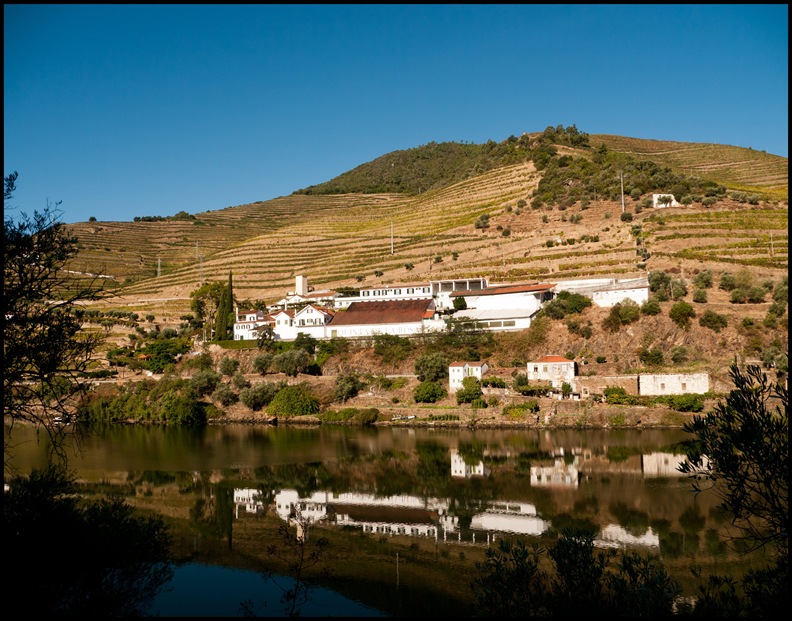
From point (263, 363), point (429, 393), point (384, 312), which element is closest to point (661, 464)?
point (429, 393)

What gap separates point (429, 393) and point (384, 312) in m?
13.3

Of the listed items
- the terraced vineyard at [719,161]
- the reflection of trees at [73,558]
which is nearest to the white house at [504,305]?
the terraced vineyard at [719,161]

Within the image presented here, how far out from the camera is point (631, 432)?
Answer: 3928 centimetres

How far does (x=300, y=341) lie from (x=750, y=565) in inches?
1622

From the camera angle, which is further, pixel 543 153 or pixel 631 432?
pixel 543 153

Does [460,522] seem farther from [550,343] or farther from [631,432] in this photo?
[550,343]

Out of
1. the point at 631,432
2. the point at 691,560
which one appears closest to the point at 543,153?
the point at 631,432

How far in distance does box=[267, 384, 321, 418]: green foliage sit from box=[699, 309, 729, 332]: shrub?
27.3m

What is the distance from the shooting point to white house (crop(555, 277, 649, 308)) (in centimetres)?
5047

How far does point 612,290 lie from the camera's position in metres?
51.6

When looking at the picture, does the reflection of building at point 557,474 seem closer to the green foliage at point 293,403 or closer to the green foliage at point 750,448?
the green foliage at point 750,448

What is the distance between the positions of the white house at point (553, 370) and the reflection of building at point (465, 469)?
14.0 metres

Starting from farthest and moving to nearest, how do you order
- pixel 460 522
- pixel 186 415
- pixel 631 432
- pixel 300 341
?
pixel 300 341 < pixel 186 415 < pixel 631 432 < pixel 460 522

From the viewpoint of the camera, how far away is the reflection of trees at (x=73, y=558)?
39.4 ft
